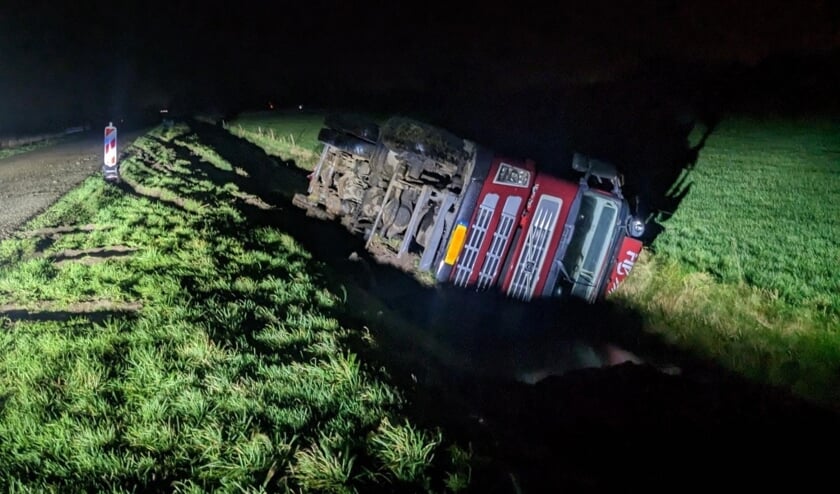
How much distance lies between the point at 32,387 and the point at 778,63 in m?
35.9

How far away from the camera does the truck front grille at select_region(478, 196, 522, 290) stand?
320 inches

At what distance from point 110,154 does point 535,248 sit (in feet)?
30.6

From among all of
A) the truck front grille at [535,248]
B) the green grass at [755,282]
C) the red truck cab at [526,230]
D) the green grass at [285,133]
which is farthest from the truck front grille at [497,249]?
the green grass at [285,133]

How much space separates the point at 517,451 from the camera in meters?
4.14

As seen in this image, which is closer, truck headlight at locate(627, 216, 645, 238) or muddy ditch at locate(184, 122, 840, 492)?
muddy ditch at locate(184, 122, 840, 492)

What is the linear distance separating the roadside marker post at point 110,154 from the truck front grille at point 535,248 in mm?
9002

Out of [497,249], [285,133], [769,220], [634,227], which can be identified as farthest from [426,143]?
[285,133]

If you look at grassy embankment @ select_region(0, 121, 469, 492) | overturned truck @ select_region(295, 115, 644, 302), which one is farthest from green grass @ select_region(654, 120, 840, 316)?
grassy embankment @ select_region(0, 121, 469, 492)

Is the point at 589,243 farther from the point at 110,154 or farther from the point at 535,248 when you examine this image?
the point at 110,154

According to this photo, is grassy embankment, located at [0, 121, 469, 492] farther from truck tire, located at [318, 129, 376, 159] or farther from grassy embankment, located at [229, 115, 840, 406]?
grassy embankment, located at [229, 115, 840, 406]

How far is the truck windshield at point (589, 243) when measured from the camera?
860 cm

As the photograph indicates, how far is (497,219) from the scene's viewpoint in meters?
8.09

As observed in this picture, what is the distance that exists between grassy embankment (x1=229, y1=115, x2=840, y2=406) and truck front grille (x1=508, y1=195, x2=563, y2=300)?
2.07 metres

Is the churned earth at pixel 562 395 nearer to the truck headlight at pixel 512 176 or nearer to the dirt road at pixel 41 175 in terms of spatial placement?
the dirt road at pixel 41 175
